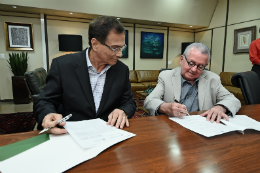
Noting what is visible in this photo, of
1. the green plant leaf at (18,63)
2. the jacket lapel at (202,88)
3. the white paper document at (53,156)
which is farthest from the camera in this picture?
the green plant leaf at (18,63)

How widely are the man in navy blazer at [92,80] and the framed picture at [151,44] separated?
4.59 m

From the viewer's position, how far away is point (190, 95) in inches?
59.5

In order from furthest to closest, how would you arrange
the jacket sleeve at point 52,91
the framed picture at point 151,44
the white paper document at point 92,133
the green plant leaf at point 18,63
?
1. the framed picture at point 151,44
2. the green plant leaf at point 18,63
3. the jacket sleeve at point 52,91
4. the white paper document at point 92,133

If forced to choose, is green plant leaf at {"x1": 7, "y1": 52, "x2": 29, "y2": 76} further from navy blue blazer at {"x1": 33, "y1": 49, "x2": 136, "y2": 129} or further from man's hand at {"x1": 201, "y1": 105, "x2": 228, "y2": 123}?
man's hand at {"x1": 201, "y1": 105, "x2": 228, "y2": 123}

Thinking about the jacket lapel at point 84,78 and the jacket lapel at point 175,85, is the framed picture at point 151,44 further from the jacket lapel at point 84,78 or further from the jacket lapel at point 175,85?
the jacket lapel at point 84,78

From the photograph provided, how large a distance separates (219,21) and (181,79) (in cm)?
505

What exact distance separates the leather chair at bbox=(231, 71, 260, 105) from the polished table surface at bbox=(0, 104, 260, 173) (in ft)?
2.36

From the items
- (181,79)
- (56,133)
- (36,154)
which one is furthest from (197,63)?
(36,154)

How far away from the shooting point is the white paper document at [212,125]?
2.79 feet

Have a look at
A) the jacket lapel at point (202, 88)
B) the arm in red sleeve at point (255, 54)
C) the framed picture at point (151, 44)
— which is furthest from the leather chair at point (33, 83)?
the framed picture at point (151, 44)

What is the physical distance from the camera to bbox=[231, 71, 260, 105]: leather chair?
4.77ft

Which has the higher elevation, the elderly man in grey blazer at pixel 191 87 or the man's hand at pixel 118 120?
the elderly man in grey blazer at pixel 191 87

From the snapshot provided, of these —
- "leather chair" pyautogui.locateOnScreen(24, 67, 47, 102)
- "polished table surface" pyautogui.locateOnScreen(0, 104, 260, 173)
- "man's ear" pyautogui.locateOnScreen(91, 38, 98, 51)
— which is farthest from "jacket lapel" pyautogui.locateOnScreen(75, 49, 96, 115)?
"leather chair" pyautogui.locateOnScreen(24, 67, 47, 102)

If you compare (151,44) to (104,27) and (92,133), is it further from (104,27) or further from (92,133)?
(92,133)
